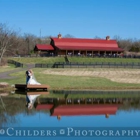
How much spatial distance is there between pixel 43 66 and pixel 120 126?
4473 cm

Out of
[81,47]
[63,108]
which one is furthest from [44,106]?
[81,47]

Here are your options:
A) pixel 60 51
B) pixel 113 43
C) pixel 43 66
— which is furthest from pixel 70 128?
pixel 113 43

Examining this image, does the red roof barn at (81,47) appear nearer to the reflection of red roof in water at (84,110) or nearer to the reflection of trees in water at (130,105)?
the reflection of trees in water at (130,105)

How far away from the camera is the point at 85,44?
292ft

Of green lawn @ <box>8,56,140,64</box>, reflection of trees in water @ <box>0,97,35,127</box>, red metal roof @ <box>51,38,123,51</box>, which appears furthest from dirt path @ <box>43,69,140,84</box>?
red metal roof @ <box>51,38,123,51</box>

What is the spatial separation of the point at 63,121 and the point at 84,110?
13.2 feet

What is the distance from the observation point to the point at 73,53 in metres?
85.4

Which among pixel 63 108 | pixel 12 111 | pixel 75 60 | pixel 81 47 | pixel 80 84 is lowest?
pixel 80 84

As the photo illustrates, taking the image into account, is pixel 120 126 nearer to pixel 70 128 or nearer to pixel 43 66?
pixel 70 128

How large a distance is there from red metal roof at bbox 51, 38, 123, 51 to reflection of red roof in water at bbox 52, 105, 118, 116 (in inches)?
2518

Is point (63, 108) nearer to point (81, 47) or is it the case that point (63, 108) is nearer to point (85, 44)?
point (81, 47)

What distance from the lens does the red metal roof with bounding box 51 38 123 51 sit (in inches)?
3393

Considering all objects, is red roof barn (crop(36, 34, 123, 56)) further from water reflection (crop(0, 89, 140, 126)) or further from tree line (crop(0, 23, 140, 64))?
water reflection (crop(0, 89, 140, 126))

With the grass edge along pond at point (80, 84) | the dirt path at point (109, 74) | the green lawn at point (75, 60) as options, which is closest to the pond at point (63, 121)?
the grass edge along pond at point (80, 84)
